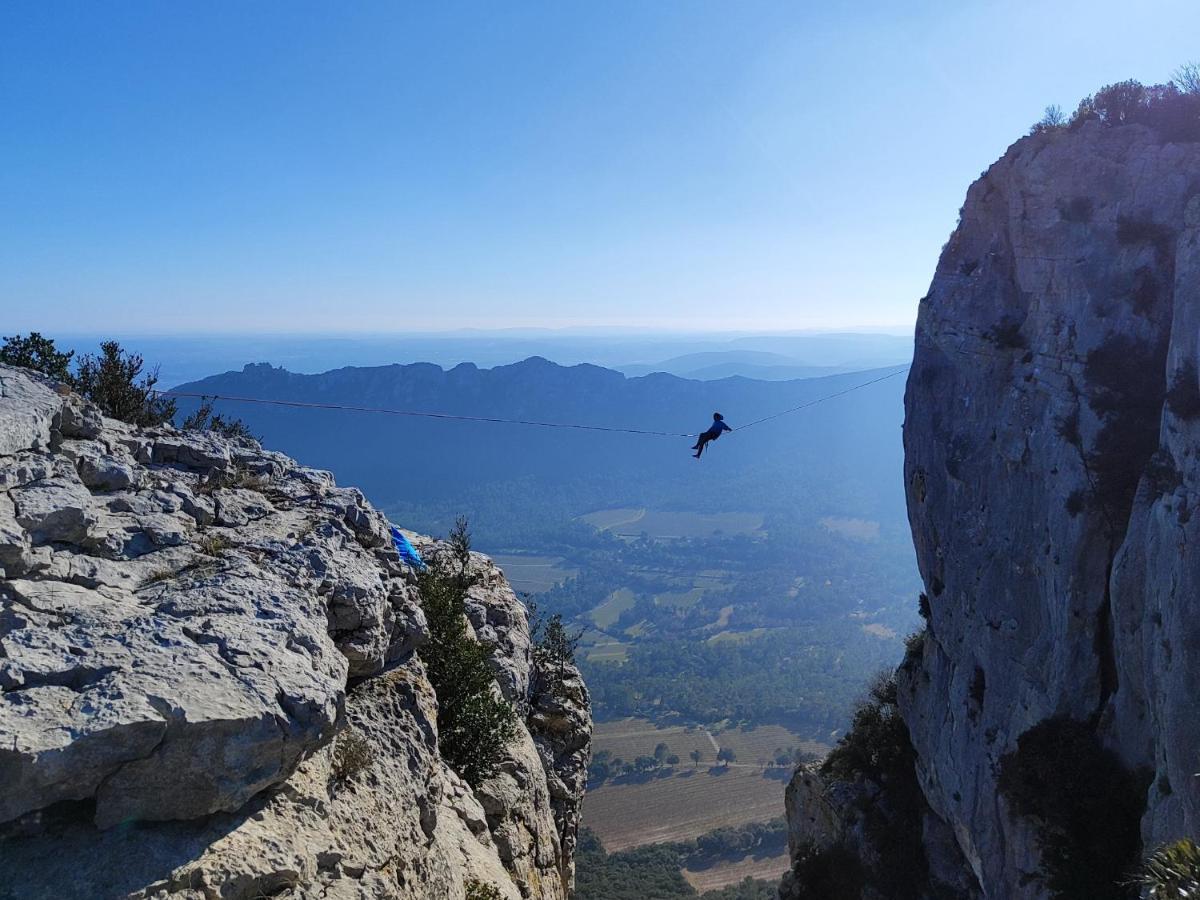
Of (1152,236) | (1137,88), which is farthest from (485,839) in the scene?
(1137,88)

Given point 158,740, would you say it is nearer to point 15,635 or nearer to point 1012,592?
point 15,635

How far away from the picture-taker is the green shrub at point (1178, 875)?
8.48m

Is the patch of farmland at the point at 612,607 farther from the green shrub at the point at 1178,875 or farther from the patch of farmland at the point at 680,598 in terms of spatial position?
the green shrub at the point at 1178,875

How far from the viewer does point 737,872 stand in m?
59.2

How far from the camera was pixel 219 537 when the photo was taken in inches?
470

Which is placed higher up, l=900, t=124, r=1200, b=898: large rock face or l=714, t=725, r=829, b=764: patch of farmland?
l=900, t=124, r=1200, b=898: large rock face

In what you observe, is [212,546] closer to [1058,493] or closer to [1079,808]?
[1079,808]

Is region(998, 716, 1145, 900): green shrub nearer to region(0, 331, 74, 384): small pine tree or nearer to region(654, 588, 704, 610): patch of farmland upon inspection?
region(0, 331, 74, 384): small pine tree

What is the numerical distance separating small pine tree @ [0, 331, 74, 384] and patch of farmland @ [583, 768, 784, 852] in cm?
6034

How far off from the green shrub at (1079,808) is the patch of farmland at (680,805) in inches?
2039

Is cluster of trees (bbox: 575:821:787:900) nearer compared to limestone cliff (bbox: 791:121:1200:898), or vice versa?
limestone cliff (bbox: 791:121:1200:898)

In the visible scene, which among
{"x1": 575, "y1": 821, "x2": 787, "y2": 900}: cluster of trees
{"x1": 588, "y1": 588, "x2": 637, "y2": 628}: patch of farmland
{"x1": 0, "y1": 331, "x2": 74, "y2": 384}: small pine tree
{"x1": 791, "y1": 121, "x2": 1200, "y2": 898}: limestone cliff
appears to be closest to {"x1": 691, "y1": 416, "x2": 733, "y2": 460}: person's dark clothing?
{"x1": 791, "y1": 121, "x2": 1200, "y2": 898}: limestone cliff

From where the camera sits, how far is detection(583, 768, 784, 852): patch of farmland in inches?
2741

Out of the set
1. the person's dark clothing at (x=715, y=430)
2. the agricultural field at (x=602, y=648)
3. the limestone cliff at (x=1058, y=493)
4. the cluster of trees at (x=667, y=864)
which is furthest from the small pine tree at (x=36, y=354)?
the agricultural field at (x=602, y=648)
